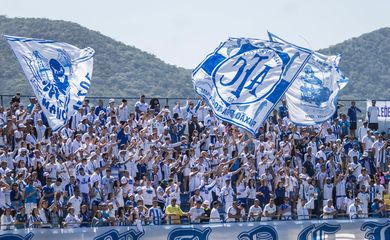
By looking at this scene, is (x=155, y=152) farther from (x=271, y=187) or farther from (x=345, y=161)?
(x=345, y=161)

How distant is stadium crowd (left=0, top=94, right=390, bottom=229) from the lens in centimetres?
3206

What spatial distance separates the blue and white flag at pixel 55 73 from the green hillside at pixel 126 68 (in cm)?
6459

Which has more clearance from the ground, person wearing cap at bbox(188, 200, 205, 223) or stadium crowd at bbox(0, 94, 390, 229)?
stadium crowd at bbox(0, 94, 390, 229)

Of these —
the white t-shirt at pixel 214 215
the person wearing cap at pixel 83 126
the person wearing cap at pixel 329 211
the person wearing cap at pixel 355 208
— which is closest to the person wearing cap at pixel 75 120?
the person wearing cap at pixel 83 126

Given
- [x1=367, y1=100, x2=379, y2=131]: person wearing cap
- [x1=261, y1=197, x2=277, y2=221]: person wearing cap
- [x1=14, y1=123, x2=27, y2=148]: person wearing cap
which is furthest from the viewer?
[x1=367, y1=100, x2=379, y2=131]: person wearing cap

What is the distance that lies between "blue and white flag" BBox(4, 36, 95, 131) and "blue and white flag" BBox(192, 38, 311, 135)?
9.58 feet

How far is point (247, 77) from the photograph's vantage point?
30.6m

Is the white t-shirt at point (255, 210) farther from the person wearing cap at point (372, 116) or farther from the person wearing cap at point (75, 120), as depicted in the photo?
the person wearing cap at point (372, 116)

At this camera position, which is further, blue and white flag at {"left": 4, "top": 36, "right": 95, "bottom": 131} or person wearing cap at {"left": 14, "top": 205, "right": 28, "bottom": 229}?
blue and white flag at {"left": 4, "top": 36, "right": 95, "bottom": 131}

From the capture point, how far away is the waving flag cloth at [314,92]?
3256 centimetres

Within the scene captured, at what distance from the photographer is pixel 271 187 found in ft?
118

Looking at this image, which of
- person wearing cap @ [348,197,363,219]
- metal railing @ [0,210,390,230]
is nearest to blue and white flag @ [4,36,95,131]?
metal railing @ [0,210,390,230]

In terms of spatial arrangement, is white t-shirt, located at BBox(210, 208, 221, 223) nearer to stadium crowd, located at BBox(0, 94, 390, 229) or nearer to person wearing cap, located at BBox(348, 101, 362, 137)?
stadium crowd, located at BBox(0, 94, 390, 229)

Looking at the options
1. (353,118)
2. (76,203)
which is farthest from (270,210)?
(353,118)
